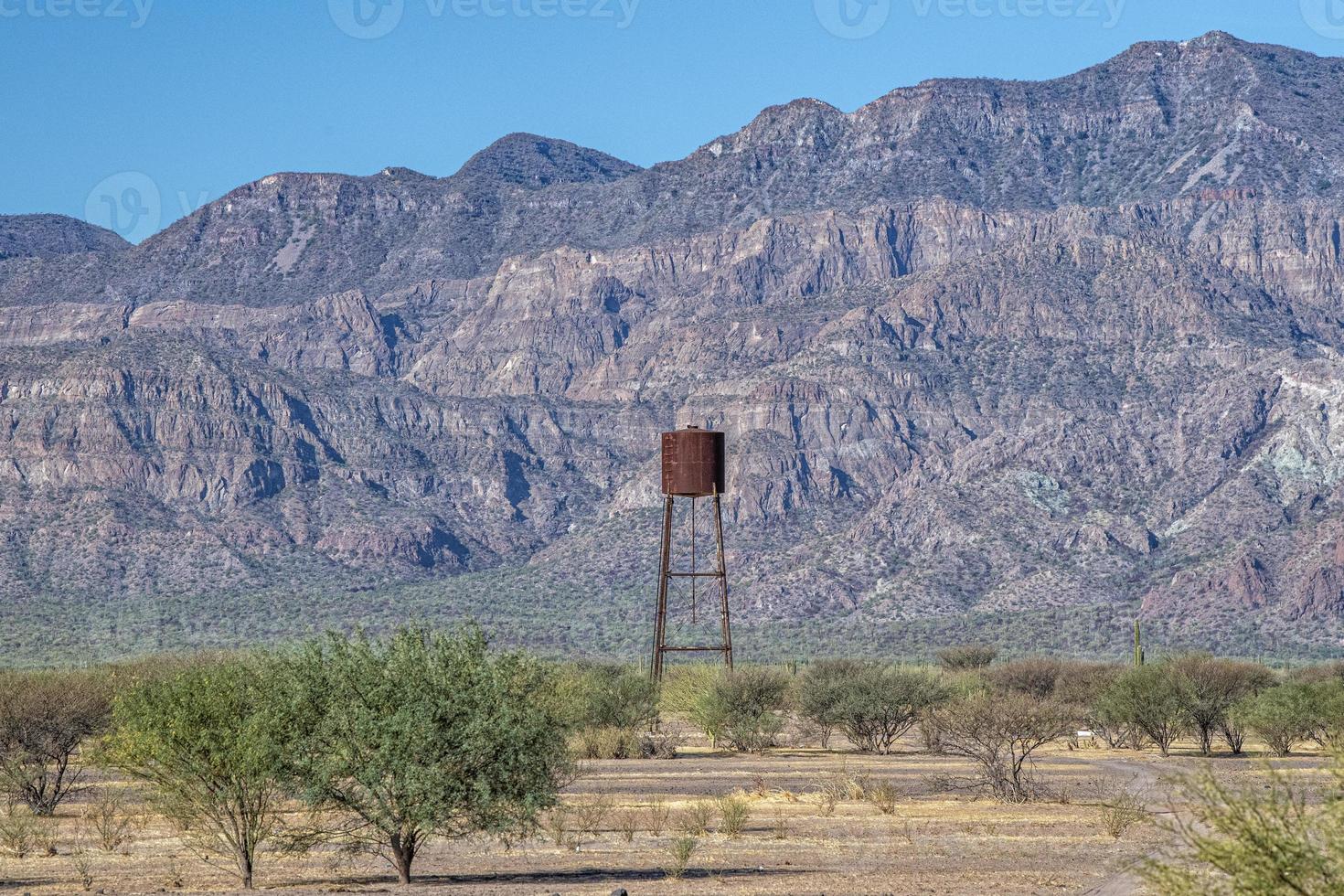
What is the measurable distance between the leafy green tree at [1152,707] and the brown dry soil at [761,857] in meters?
13.6

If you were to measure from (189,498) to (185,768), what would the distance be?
165m

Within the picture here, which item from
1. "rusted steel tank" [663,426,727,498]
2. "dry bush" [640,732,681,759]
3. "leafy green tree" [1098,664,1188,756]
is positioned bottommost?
"dry bush" [640,732,681,759]

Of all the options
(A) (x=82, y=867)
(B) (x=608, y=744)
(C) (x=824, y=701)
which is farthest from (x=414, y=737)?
(C) (x=824, y=701)

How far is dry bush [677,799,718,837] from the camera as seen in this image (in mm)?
34781

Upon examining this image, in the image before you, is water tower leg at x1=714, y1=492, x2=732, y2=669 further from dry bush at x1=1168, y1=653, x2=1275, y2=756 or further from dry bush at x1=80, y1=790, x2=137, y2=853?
dry bush at x1=80, y1=790, x2=137, y2=853

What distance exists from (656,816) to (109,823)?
31.5 feet

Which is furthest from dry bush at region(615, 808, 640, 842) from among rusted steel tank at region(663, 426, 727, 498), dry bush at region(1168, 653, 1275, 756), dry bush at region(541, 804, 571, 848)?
rusted steel tank at region(663, 426, 727, 498)

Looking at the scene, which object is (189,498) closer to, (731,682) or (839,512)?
(839,512)

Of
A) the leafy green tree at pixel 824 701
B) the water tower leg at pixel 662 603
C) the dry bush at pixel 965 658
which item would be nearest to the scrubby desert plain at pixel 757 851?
the leafy green tree at pixel 824 701

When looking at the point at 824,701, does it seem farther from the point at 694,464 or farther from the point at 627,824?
the point at 627,824

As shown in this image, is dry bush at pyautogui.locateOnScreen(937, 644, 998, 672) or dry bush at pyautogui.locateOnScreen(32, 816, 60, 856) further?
dry bush at pyautogui.locateOnScreen(937, 644, 998, 672)

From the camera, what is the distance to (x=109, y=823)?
1433 inches

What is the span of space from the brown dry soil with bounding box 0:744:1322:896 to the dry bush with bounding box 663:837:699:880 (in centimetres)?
17

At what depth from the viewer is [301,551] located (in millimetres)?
177375
